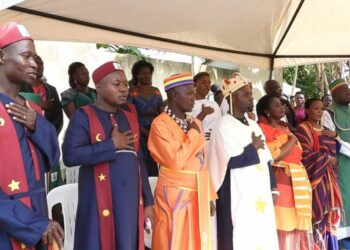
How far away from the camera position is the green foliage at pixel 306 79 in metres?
15.5

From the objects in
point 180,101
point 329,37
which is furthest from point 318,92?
point 180,101

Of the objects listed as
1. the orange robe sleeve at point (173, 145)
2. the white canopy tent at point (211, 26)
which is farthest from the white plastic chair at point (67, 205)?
the white canopy tent at point (211, 26)

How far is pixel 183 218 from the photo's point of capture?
11.5 feet

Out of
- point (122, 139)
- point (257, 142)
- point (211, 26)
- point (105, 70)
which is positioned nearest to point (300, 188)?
point (257, 142)

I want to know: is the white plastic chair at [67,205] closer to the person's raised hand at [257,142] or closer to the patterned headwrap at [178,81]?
the patterned headwrap at [178,81]

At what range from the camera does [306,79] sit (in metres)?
16.2

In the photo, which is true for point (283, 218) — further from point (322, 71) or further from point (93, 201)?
point (322, 71)

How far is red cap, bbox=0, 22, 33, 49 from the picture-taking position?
2.09 m

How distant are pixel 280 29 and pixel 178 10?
1.83 m

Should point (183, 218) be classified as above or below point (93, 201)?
below

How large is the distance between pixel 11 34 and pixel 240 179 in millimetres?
2398

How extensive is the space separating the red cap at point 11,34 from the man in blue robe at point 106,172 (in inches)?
39.7

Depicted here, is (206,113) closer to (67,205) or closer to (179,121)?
(179,121)

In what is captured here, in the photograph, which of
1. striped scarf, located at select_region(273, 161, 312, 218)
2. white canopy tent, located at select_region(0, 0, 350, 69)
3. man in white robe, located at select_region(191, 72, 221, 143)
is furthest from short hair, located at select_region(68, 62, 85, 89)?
striped scarf, located at select_region(273, 161, 312, 218)
